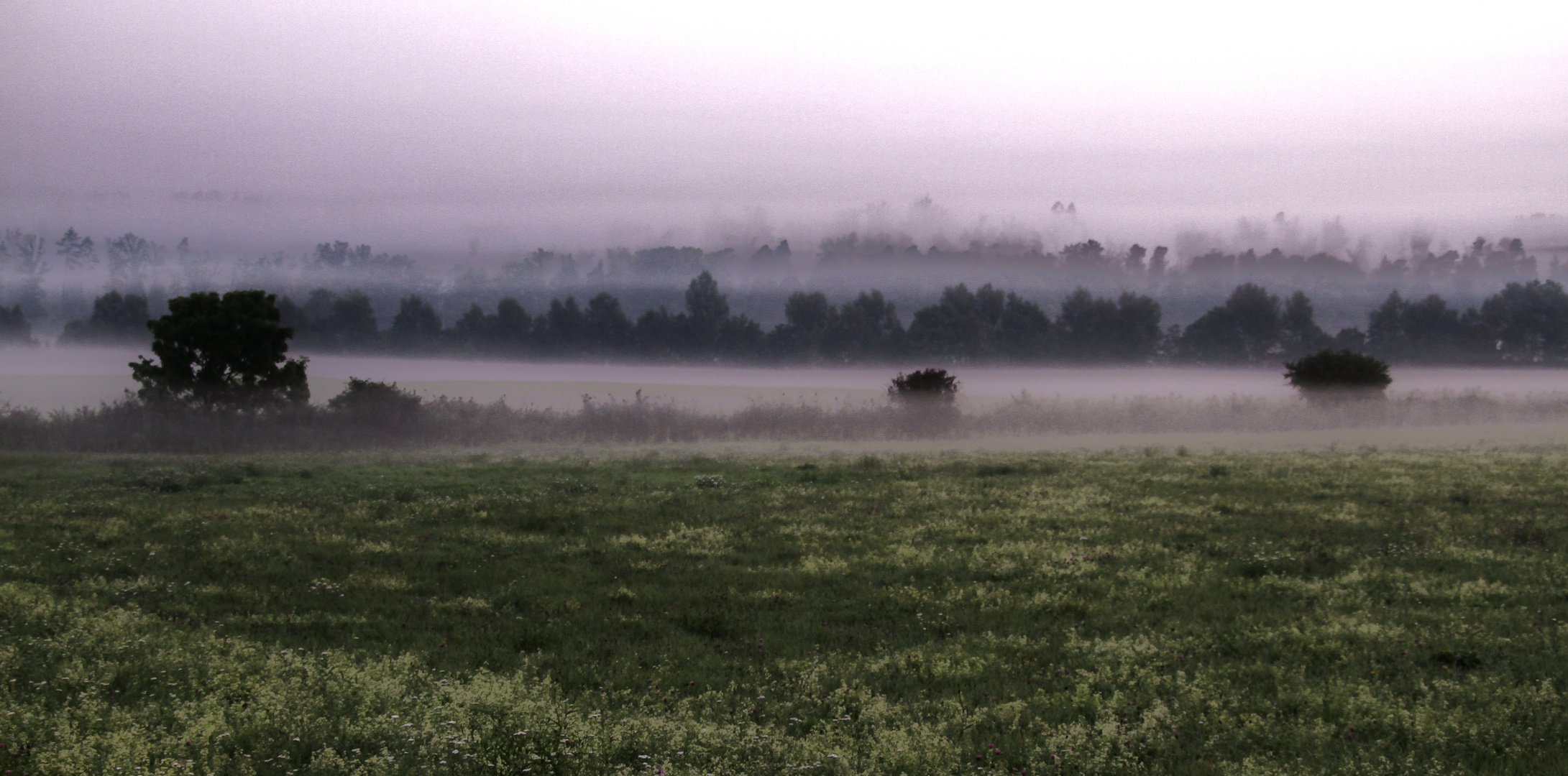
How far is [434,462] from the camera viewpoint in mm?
37812

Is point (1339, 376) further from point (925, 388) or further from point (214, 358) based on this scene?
point (214, 358)

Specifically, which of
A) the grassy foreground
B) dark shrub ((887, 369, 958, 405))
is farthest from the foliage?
dark shrub ((887, 369, 958, 405))

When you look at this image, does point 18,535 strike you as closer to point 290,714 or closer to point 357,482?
point 357,482

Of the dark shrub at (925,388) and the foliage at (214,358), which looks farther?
the dark shrub at (925,388)

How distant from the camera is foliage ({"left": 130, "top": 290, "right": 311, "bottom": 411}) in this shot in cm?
4491

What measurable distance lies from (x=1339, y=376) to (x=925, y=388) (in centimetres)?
2617

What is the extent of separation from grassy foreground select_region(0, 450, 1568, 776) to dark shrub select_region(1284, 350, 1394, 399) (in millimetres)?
35658

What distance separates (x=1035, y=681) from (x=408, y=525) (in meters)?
15.4

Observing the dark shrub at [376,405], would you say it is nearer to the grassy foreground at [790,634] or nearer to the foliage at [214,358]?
Result: the foliage at [214,358]

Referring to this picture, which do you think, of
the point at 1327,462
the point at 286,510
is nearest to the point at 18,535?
the point at 286,510

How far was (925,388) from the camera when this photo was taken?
54625 mm

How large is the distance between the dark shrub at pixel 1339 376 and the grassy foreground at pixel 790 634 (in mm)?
35658

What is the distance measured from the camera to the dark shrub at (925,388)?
53406mm

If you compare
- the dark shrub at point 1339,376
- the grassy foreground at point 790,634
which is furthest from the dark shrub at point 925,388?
the grassy foreground at point 790,634
